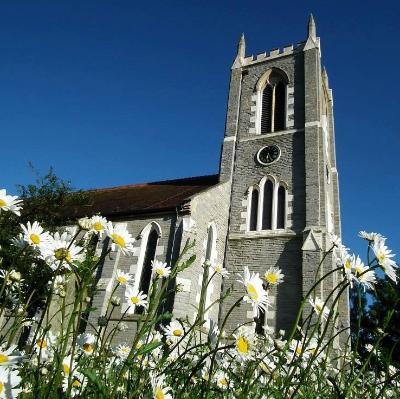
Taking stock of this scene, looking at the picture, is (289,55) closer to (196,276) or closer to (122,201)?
(122,201)

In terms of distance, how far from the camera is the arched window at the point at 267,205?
16.5 meters

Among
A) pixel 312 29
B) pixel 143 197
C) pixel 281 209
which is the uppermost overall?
→ pixel 312 29

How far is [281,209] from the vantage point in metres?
16.6

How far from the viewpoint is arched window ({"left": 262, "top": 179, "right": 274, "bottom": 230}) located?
54.1 ft

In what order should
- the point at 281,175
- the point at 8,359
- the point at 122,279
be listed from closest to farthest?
the point at 8,359 → the point at 122,279 → the point at 281,175

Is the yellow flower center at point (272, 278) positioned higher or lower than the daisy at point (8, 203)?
lower

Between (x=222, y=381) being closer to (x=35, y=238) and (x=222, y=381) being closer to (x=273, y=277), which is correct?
(x=273, y=277)

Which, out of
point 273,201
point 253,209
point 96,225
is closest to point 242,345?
point 96,225

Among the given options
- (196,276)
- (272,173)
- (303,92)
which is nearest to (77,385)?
(196,276)

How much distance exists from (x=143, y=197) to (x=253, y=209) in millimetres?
5492

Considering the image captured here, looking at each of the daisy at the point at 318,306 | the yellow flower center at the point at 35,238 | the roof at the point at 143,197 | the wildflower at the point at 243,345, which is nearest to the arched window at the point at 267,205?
the roof at the point at 143,197

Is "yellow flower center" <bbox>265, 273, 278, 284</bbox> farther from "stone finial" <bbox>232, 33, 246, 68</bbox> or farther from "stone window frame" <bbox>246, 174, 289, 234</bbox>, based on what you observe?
"stone finial" <bbox>232, 33, 246, 68</bbox>

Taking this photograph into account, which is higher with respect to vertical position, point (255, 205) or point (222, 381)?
point (255, 205)

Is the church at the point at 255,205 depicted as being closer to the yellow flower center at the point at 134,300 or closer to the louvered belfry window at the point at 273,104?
the louvered belfry window at the point at 273,104
